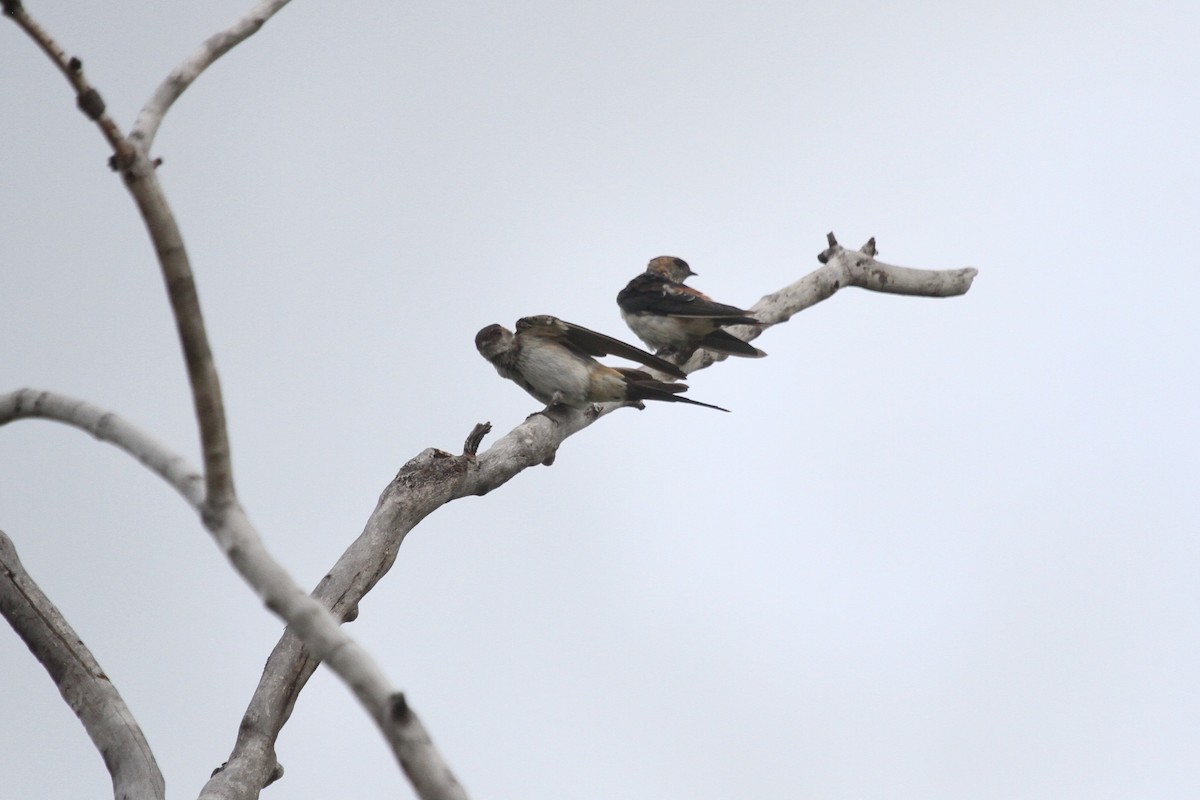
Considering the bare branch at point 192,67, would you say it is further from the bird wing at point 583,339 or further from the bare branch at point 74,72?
the bird wing at point 583,339

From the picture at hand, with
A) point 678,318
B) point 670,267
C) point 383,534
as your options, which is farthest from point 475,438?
point 670,267

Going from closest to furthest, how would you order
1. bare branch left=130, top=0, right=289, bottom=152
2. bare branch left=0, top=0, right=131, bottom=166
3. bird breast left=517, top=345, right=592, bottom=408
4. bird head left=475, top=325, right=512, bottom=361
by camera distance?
bare branch left=0, top=0, right=131, bottom=166 → bare branch left=130, top=0, right=289, bottom=152 → bird breast left=517, top=345, right=592, bottom=408 → bird head left=475, top=325, right=512, bottom=361

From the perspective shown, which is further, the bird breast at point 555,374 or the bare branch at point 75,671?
the bird breast at point 555,374

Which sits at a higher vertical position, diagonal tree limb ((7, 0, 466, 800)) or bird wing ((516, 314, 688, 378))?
bird wing ((516, 314, 688, 378))

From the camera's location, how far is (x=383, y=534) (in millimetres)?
5359

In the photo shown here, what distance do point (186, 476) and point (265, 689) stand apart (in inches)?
86.8

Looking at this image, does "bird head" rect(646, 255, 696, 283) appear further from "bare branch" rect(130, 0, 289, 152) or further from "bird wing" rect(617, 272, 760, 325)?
"bare branch" rect(130, 0, 289, 152)

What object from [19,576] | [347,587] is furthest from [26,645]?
[347,587]

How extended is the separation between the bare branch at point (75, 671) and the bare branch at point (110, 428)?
4.25 feet

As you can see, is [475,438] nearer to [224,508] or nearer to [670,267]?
[224,508]

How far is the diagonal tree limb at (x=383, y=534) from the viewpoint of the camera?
4.65 metres

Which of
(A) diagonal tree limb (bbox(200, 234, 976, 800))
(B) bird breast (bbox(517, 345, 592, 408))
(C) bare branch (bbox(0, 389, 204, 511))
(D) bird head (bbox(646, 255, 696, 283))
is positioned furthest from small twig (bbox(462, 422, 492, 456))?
(D) bird head (bbox(646, 255, 696, 283))

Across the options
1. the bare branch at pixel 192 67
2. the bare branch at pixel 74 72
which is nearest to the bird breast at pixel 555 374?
the bare branch at pixel 192 67

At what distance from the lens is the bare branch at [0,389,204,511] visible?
2889 millimetres
